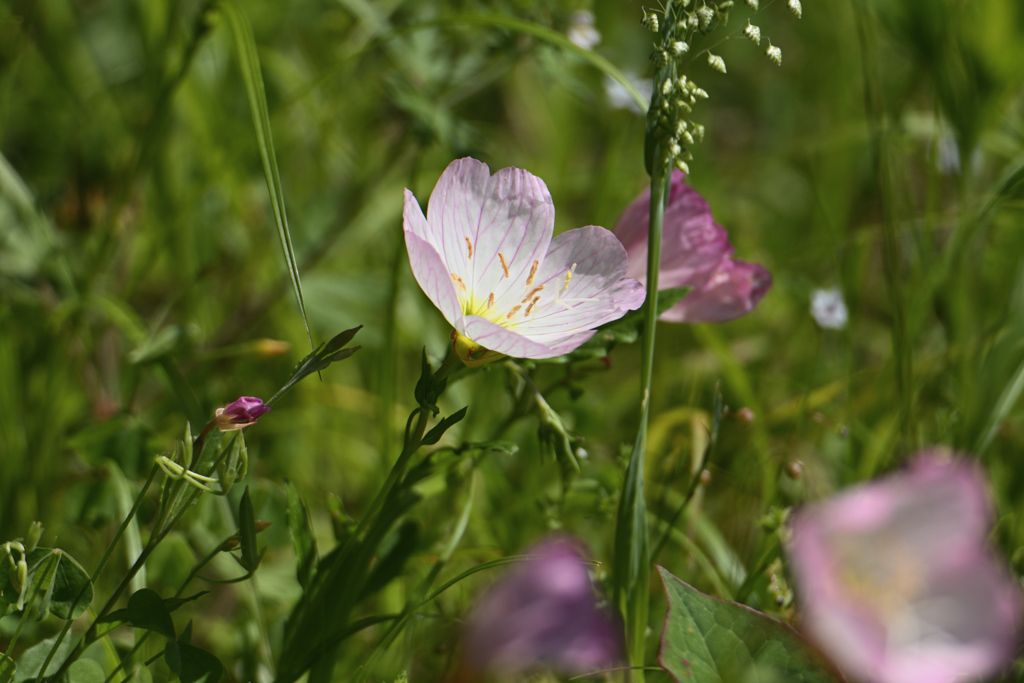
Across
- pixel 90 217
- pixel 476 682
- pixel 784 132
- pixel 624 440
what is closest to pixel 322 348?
pixel 476 682

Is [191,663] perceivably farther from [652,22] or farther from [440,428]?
[652,22]

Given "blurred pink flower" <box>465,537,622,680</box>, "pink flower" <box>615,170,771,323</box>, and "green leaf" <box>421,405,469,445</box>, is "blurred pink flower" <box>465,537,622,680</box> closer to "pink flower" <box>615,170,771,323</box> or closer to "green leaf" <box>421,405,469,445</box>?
"green leaf" <box>421,405,469,445</box>

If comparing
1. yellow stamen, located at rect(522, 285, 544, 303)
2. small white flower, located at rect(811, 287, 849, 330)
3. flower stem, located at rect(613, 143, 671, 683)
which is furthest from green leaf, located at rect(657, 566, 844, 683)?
small white flower, located at rect(811, 287, 849, 330)

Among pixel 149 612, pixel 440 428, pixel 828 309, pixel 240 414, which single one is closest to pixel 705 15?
pixel 440 428

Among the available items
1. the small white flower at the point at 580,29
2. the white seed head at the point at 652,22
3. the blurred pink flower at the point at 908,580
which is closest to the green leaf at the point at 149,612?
the blurred pink flower at the point at 908,580

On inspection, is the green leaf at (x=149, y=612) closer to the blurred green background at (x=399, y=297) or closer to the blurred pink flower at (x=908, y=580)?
the blurred green background at (x=399, y=297)

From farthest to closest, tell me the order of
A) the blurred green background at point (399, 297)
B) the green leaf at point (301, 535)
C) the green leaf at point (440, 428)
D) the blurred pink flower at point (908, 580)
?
the blurred green background at point (399, 297)
the green leaf at point (301, 535)
the green leaf at point (440, 428)
the blurred pink flower at point (908, 580)
